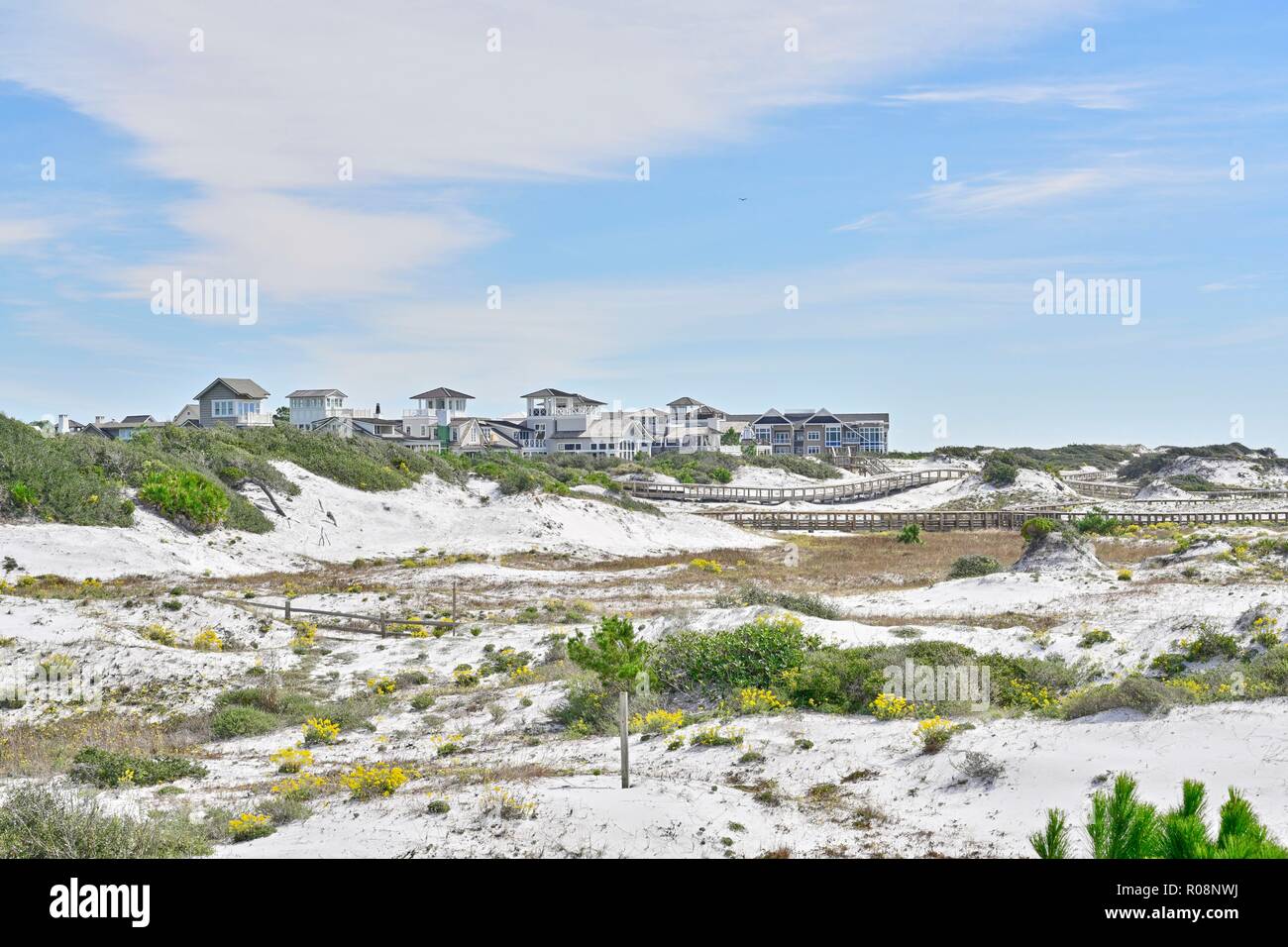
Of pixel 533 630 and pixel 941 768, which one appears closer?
pixel 941 768

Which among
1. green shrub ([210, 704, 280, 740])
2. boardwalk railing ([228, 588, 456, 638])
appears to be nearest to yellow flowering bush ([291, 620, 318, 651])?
boardwalk railing ([228, 588, 456, 638])

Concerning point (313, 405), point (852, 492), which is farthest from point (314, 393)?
point (852, 492)

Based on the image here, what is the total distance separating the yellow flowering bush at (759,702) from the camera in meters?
16.9

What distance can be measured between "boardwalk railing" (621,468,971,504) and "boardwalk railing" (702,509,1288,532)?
956 cm

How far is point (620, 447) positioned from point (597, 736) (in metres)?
99.5

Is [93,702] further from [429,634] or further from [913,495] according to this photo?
[913,495]

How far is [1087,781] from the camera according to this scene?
11914 millimetres

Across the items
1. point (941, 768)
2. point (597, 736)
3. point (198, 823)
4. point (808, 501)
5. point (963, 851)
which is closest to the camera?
point (963, 851)

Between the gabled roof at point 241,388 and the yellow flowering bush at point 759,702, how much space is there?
91.9 meters

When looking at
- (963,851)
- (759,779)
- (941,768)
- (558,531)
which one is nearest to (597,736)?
(759,779)

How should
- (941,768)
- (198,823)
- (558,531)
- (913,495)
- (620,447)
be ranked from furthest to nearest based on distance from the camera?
1. (620,447)
2. (913,495)
3. (558,531)
4. (941,768)
5. (198,823)

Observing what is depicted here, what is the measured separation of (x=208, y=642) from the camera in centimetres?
2558
